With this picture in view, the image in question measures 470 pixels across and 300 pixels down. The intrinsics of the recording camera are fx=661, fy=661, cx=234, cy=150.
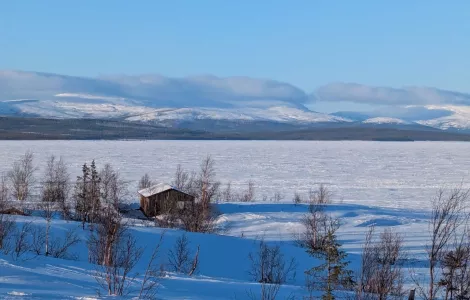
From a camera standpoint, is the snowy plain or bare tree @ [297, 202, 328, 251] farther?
bare tree @ [297, 202, 328, 251]

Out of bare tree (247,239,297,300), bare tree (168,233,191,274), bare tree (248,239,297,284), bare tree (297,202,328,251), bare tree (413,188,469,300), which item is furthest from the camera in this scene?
bare tree (297,202,328,251)

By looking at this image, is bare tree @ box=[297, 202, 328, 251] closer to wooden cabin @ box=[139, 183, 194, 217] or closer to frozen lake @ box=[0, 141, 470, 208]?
wooden cabin @ box=[139, 183, 194, 217]

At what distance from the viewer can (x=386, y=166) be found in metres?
60.0

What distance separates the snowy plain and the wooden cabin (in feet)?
7.32

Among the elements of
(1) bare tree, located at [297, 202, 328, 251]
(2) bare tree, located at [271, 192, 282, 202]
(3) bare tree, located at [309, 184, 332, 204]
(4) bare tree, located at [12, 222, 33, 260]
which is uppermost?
(4) bare tree, located at [12, 222, 33, 260]

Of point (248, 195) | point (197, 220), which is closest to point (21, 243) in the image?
point (197, 220)

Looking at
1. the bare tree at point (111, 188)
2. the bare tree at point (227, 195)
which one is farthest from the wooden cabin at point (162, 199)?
the bare tree at point (227, 195)

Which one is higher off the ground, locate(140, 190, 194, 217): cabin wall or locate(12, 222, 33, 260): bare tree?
locate(12, 222, 33, 260): bare tree

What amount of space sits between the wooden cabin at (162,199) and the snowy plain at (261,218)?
223 centimetres

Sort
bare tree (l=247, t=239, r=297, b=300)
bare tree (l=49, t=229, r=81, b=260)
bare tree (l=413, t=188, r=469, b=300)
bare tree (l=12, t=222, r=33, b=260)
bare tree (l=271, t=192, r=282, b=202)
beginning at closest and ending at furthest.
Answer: bare tree (l=413, t=188, r=469, b=300) < bare tree (l=12, t=222, r=33, b=260) < bare tree (l=247, t=239, r=297, b=300) < bare tree (l=49, t=229, r=81, b=260) < bare tree (l=271, t=192, r=282, b=202)

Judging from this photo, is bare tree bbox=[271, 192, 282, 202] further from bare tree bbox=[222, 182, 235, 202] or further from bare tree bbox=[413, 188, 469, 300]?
bare tree bbox=[413, 188, 469, 300]

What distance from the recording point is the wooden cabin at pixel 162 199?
34.2 m

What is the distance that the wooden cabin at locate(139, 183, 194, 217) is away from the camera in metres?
34.2

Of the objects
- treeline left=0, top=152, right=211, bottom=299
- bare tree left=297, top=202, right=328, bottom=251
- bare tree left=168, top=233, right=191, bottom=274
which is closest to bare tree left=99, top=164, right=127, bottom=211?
treeline left=0, top=152, right=211, bottom=299
